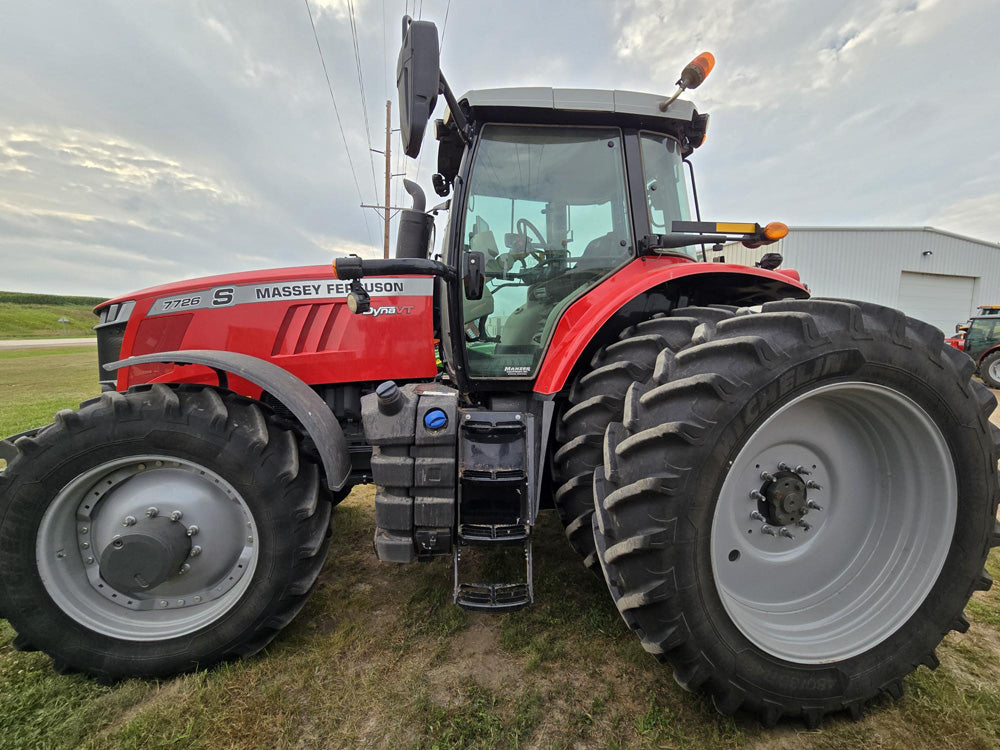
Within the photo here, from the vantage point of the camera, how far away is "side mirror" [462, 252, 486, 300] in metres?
1.94

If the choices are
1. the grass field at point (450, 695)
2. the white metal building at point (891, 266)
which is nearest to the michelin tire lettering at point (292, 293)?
the grass field at point (450, 695)

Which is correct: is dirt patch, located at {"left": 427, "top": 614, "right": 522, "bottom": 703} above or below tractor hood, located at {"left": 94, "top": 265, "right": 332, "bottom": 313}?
below

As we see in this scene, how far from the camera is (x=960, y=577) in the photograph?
5.16 feet

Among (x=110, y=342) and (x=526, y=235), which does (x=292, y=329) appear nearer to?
(x=110, y=342)

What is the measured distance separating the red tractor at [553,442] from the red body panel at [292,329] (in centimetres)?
2

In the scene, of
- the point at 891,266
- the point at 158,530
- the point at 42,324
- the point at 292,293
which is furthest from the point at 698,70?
the point at 42,324

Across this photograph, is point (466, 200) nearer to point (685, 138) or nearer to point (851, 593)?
point (685, 138)

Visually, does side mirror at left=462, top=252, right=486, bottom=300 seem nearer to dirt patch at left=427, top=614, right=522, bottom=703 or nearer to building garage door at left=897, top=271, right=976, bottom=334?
dirt patch at left=427, top=614, right=522, bottom=703

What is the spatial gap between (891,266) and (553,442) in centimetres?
1939

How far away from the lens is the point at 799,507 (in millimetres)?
1600

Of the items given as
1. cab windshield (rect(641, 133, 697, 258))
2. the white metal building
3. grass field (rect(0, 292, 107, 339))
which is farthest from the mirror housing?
grass field (rect(0, 292, 107, 339))

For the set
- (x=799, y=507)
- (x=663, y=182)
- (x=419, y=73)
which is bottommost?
(x=799, y=507)

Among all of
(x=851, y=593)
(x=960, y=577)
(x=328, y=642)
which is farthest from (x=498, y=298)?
(x=960, y=577)

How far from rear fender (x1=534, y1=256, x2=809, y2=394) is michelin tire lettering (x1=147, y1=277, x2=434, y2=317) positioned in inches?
31.7
